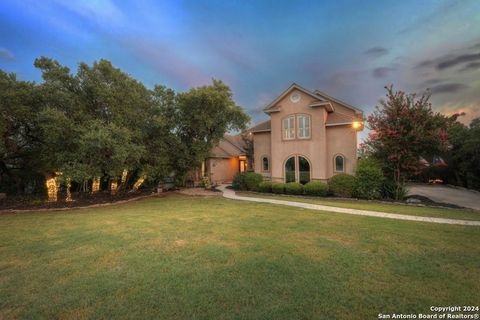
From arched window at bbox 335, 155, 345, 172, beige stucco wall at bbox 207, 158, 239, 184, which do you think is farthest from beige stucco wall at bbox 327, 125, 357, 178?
beige stucco wall at bbox 207, 158, 239, 184

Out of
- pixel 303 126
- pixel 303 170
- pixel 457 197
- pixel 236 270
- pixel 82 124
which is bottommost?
pixel 236 270

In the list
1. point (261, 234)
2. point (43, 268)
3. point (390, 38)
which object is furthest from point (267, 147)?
point (43, 268)

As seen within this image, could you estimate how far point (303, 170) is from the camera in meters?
17.2

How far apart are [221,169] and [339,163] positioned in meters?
12.9

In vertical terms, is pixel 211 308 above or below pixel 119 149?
below

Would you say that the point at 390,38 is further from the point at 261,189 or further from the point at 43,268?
the point at 43,268

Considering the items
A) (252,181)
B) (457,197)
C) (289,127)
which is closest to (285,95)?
(289,127)

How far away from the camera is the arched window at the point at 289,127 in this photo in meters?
17.3

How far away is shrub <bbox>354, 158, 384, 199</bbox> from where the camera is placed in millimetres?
12797

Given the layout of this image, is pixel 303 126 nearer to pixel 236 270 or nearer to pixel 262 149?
pixel 262 149

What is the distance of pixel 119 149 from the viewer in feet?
34.4

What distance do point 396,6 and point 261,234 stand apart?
1685 centimetres

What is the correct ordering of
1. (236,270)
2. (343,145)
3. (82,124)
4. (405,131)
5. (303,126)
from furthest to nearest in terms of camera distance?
(303,126) → (343,145) → (405,131) → (82,124) → (236,270)

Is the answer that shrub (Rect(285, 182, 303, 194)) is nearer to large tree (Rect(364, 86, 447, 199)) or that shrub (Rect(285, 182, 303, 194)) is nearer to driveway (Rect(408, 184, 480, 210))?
large tree (Rect(364, 86, 447, 199))
